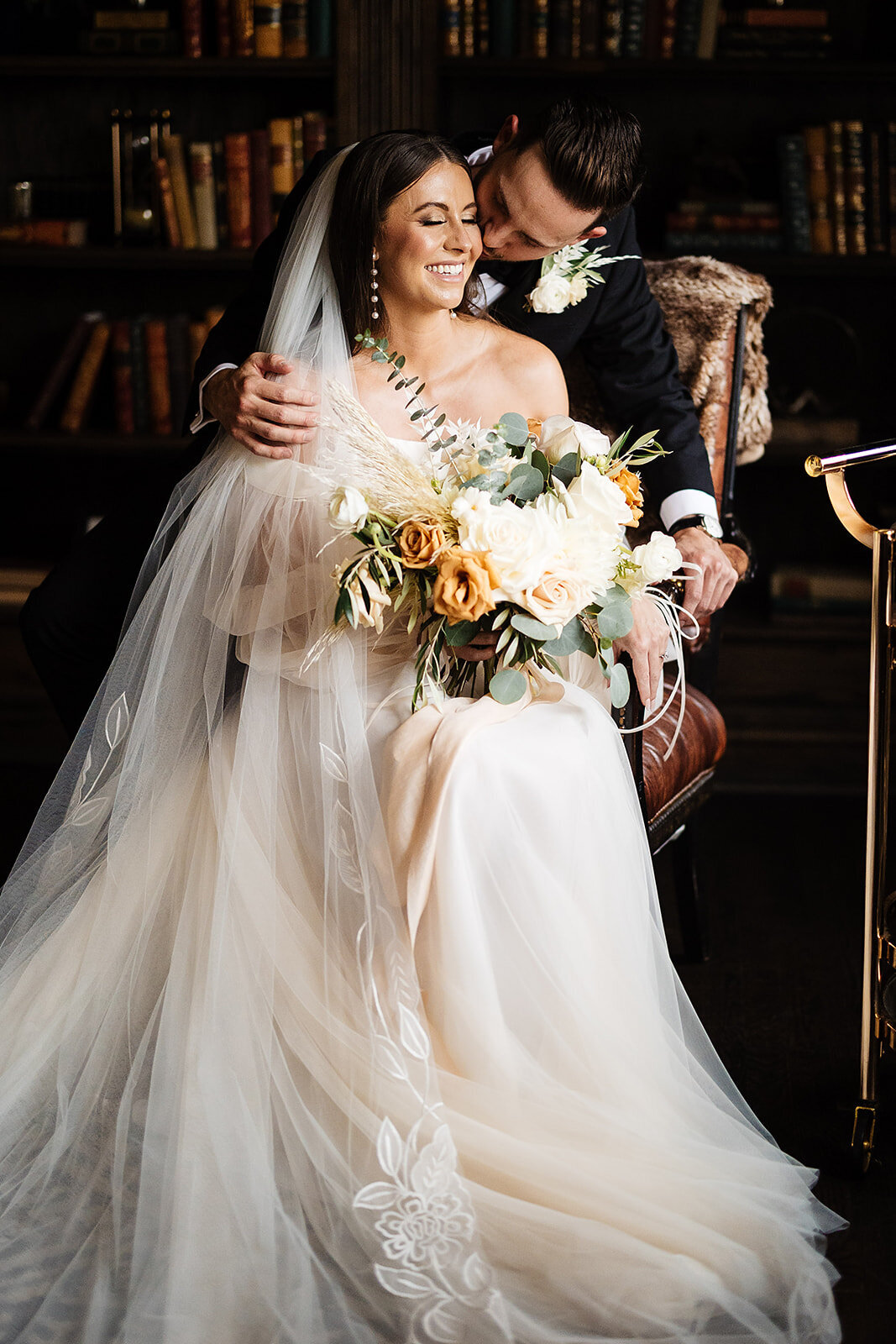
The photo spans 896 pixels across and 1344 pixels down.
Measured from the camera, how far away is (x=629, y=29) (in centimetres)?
308

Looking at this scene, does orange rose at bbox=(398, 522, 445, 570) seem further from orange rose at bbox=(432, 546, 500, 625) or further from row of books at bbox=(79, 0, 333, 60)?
row of books at bbox=(79, 0, 333, 60)

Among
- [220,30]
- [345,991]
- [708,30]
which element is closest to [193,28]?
[220,30]

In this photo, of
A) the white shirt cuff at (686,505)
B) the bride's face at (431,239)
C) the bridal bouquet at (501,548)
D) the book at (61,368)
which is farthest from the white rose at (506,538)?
the book at (61,368)

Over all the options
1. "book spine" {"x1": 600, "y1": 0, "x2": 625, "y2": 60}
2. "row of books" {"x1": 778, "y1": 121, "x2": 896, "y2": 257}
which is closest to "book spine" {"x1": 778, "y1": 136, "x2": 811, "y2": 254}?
"row of books" {"x1": 778, "y1": 121, "x2": 896, "y2": 257}

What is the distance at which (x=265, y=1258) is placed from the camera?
1.42 metres

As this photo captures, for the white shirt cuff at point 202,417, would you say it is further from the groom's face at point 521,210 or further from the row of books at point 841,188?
the row of books at point 841,188

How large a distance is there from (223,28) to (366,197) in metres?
1.73

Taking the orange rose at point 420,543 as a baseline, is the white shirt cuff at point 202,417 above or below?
above

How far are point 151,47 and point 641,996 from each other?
281 cm

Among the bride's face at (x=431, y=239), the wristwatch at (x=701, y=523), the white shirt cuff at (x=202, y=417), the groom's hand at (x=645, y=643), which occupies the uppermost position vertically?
the bride's face at (x=431, y=239)

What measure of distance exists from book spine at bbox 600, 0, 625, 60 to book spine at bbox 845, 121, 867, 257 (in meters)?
0.62

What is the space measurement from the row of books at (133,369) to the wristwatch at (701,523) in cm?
165

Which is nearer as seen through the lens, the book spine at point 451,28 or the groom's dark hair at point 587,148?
the groom's dark hair at point 587,148

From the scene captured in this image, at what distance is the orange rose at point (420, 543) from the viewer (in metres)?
1.51
